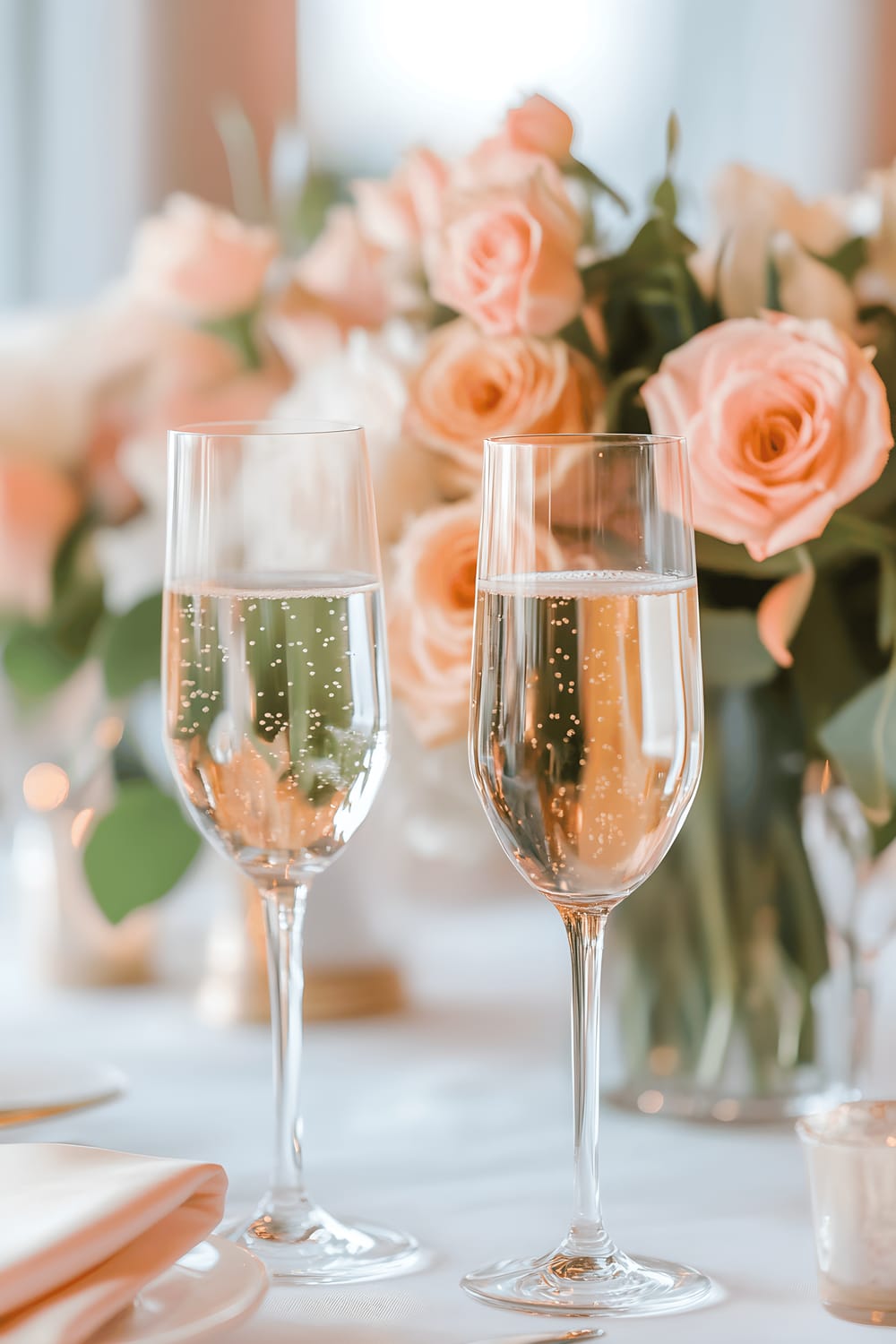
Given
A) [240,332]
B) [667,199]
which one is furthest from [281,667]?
[240,332]

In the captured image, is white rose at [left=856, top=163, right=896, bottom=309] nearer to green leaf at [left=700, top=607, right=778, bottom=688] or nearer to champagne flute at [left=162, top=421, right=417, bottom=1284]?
green leaf at [left=700, top=607, right=778, bottom=688]

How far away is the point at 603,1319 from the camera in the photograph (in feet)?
2.20

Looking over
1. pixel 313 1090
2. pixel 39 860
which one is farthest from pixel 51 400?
pixel 313 1090

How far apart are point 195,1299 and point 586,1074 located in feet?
0.60

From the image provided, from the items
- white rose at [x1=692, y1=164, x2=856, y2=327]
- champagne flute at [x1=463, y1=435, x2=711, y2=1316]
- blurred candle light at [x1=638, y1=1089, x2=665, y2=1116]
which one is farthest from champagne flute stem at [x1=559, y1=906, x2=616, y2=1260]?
white rose at [x1=692, y1=164, x2=856, y2=327]

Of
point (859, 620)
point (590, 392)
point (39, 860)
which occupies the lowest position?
point (39, 860)

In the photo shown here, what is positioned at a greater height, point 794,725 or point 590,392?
point 590,392

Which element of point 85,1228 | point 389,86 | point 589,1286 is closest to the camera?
point 85,1228

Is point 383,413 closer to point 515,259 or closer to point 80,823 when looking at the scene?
point 515,259

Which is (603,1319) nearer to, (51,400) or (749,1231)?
(749,1231)

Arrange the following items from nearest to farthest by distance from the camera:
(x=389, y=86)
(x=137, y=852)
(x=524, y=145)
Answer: (x=524, y=145), (x=137, y=852), (x=389, y=86)

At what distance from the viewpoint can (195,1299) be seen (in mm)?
609

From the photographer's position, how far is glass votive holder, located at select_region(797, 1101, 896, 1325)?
2.19ft

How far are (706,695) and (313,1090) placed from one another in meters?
0.32
